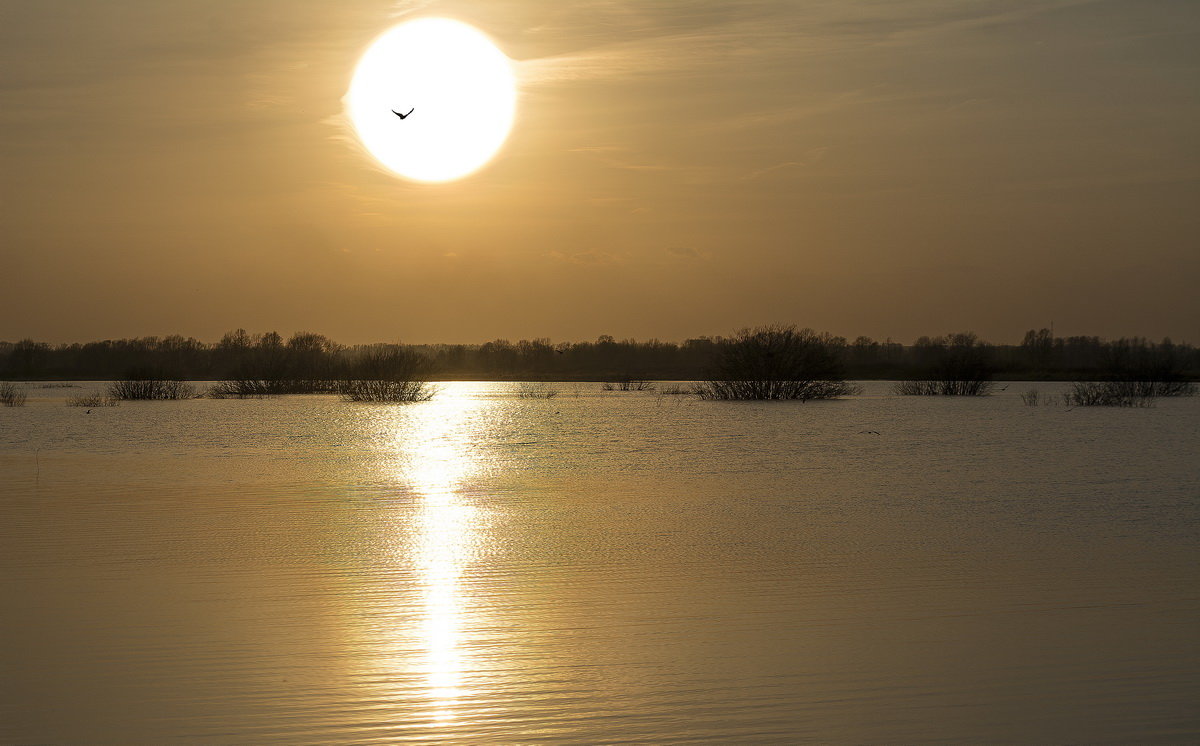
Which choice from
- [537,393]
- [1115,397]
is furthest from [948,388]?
[537,393]

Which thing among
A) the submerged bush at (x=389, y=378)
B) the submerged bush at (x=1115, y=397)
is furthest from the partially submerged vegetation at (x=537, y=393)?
the submerged bush at (x=1115, y=397)

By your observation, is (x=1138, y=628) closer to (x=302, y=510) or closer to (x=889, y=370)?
(x=302, y=510)

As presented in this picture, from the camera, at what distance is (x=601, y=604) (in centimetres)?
590

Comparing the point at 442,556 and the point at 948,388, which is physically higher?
the point at 948,388

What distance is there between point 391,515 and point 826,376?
30.4m

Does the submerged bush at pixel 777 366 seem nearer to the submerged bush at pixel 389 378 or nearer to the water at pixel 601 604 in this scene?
the submerged bush at pixel 389 378

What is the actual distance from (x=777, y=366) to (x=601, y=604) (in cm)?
3224

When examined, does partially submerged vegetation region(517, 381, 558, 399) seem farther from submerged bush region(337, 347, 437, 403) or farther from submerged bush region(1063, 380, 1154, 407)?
submerged bush region(1063, 380, 1154, 407)

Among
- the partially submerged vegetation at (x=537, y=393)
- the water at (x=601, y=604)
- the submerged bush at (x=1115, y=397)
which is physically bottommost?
the water at (x=601, y=604)

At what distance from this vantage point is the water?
4.00m

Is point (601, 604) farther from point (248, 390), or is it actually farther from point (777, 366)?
point (248, 390)

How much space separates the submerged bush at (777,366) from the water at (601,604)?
78.7 feet

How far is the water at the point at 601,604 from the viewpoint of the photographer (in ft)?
13.1

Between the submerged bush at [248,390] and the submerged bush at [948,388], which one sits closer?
the submerged bush at [948,388]
